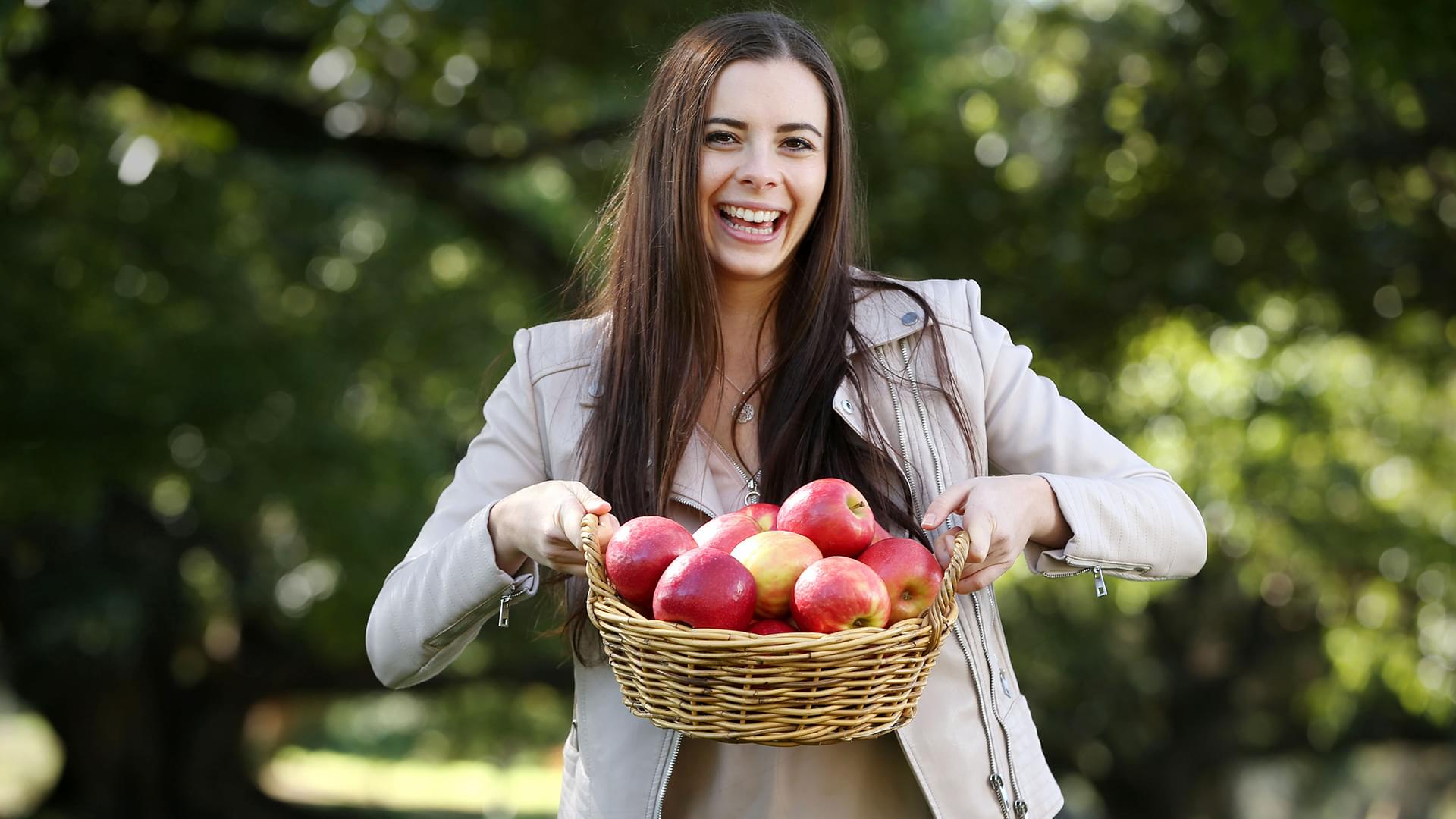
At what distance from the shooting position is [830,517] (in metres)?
2.19

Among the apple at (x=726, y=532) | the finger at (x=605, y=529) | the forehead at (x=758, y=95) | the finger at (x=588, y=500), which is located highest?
the forehead at (x=758, y=95)

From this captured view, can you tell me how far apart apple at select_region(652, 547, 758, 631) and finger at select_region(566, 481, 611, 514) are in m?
0.17

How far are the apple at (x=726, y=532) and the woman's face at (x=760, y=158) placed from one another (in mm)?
515

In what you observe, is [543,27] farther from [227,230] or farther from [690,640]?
[690,640]

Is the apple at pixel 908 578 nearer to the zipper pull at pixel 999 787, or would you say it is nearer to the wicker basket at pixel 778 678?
the wicker basket at pixel 778 678

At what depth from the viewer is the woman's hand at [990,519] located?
7.13ft

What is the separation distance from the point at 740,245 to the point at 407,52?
21.1ft

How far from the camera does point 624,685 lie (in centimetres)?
213

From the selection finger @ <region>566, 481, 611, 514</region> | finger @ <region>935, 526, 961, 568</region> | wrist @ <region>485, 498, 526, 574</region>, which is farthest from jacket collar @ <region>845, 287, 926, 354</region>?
wrist @ <region>485, 498, 526, 574</region>

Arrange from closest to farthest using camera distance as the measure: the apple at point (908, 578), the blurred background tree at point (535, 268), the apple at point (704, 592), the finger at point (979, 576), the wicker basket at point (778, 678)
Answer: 1. the wicker basket at point (778, 678)
2. the apple at point (704, 592)
3. the apple at point (908, 578)
4. the finger at point (979, 576)
5. the blurred background tree at point (535, 268)

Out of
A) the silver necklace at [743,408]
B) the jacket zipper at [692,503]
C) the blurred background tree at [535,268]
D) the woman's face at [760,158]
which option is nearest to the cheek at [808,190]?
the woman's face at [760,158]

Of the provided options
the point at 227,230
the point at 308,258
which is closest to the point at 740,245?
the point at 227,230

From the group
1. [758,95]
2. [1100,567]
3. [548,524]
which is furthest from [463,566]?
[1100,567]

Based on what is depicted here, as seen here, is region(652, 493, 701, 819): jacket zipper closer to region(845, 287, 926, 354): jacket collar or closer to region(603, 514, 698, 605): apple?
region(603, 514, 698, 605): apple
